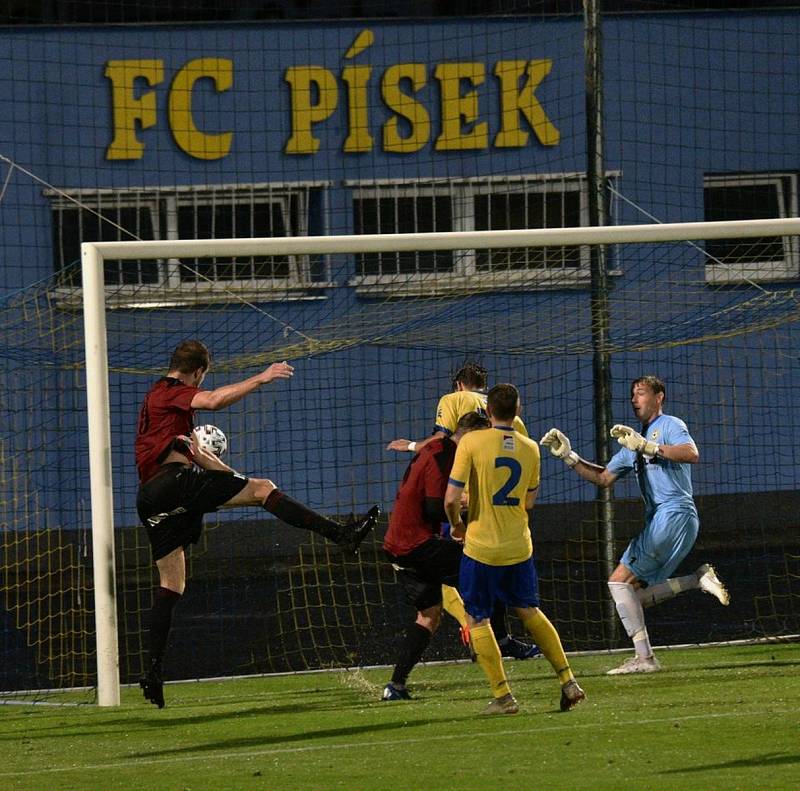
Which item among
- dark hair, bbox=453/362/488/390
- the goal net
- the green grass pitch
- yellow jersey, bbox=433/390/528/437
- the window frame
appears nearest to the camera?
the green grass pitch

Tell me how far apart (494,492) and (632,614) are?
2.43m

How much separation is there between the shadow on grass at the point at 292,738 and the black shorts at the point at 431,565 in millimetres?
1146

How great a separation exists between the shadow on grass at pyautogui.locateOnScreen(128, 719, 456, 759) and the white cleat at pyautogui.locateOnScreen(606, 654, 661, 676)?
2233 millimetres

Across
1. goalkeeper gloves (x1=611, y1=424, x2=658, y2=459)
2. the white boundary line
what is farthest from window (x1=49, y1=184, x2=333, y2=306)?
goalkeeper gloves (x1=611, y1=424, x2=658, y2=459)

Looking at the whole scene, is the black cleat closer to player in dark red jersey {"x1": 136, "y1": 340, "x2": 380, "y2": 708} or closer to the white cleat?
player in dark red jersey {"x1": 136, "y1": 340, "x2": 380, "y2": 708}

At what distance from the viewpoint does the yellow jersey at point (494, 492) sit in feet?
29.2

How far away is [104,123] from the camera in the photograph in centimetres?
1897

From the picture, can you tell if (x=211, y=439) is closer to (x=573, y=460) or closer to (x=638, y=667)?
(x=573, y=460)

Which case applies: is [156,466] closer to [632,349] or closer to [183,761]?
[183,761]

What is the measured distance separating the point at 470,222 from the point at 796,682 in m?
9.51

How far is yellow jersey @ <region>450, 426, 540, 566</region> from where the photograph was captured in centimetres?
891

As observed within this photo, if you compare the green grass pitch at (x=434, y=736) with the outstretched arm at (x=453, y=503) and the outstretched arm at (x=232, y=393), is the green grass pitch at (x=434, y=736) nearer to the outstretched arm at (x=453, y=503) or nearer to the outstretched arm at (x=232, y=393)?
→ the outstretched arm at (x=453, y=503)

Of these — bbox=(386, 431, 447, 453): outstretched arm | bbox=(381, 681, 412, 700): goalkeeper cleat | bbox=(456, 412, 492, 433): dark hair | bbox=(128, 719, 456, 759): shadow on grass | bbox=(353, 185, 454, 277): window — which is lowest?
bbox=(381, 681, 412, 700): goalkeeper cleat

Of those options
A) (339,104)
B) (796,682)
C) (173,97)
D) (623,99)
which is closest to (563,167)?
(623,99)
